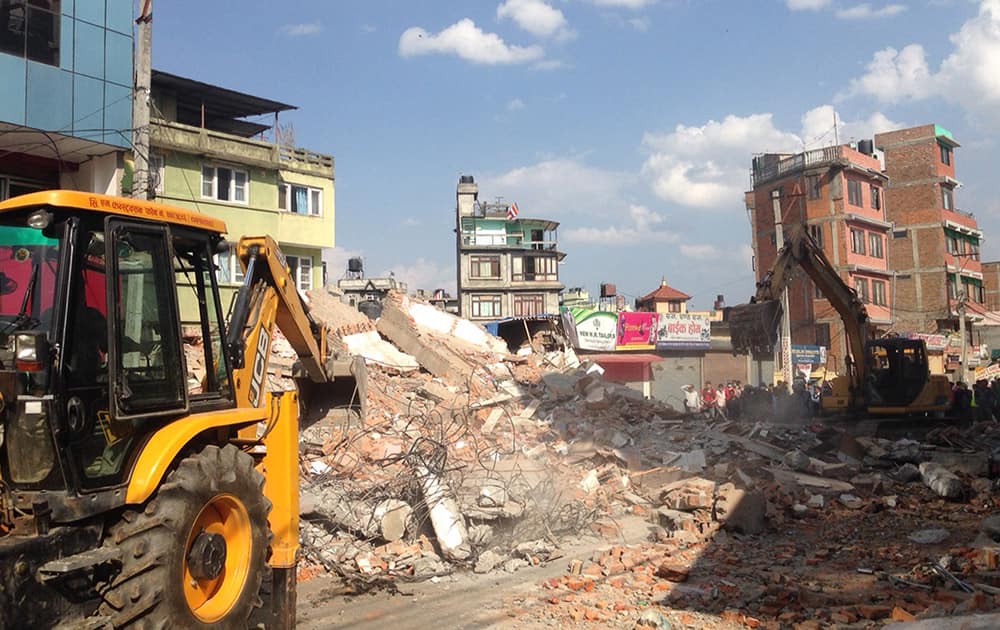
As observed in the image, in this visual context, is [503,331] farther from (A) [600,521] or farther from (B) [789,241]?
(A) [600,521]

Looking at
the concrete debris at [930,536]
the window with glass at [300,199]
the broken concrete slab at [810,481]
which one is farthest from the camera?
the window with glass at [300,199]

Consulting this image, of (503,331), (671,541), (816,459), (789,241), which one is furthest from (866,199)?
(671,541)

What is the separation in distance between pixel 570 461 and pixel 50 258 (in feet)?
32.7

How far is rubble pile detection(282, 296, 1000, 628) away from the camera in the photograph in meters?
6.57

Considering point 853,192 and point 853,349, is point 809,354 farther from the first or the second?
point 853,349

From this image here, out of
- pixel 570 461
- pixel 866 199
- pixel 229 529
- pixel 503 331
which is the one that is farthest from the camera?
pixel 866 199

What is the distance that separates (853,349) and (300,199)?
767 inches

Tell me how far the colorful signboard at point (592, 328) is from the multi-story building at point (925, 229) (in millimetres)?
26277

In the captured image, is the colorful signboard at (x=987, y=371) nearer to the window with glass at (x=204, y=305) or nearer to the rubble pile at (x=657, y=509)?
the rubble pile at (x=657, y=509)

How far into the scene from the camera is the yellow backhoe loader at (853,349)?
1680cm

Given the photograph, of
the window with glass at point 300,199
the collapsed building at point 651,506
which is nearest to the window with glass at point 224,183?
the window with glass at point 300,199

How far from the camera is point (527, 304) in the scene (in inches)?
2108

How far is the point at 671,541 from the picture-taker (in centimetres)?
885

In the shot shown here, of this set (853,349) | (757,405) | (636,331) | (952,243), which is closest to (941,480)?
(853,349)
